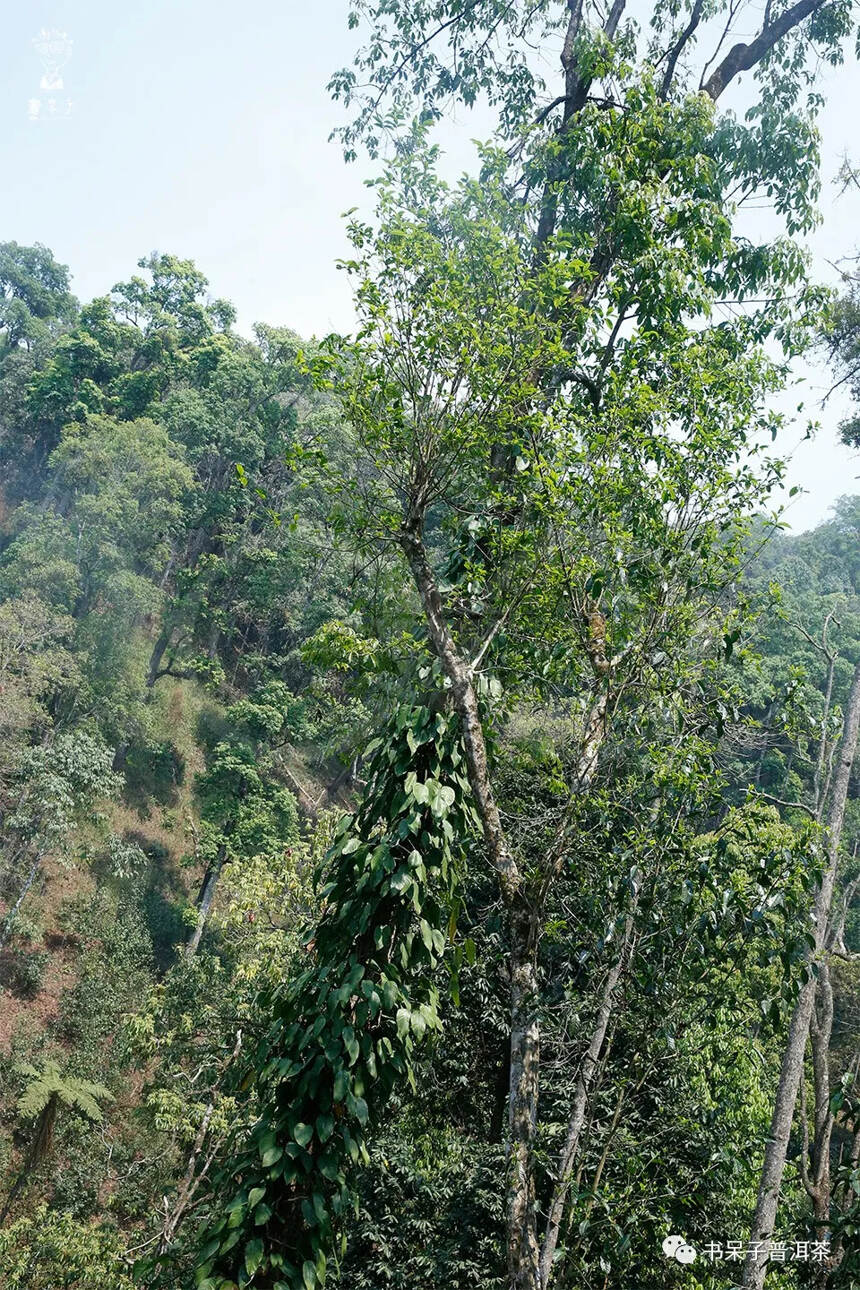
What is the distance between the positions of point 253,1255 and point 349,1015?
64cm

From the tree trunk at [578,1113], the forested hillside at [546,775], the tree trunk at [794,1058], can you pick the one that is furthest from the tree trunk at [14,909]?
the tree trunk at [578,1113]

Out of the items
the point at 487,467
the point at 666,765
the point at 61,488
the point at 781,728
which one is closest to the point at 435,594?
the point at 487,467

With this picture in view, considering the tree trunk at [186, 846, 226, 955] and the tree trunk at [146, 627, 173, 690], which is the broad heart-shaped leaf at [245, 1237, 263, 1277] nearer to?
the tree trunk at [186, 846, 226, 955]

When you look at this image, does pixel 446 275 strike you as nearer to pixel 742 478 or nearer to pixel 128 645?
pixel 742 478

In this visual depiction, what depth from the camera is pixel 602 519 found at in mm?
3510

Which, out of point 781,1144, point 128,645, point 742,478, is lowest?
point 781,1144

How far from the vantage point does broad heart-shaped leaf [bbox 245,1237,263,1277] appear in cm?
242

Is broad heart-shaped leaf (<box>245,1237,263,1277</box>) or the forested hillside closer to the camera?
broad heart-shaped leaf (<box>245,1237,263,1277</box>)

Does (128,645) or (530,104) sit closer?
(530,104)

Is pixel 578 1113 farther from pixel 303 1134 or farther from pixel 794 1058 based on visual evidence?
pixel 794 1058

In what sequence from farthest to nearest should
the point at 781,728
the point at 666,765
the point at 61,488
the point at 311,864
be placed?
the point at 61,488
the point at 311,864
the point at 781,728
the point at 666,765

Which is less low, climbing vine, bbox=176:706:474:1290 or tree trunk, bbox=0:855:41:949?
climbing vine, bbox=176:706:474:1290

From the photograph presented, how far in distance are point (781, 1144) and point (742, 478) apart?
456 centimetres

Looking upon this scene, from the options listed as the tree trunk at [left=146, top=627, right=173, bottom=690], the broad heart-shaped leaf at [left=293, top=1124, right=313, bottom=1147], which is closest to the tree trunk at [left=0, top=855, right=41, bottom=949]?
the tree trunk at [left=146, top=627, right=173, bottom=690]
